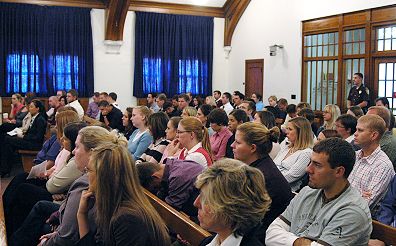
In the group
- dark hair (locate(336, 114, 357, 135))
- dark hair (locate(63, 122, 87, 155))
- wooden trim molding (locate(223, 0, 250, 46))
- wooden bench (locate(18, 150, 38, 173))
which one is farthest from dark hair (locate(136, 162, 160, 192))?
wooden trim molding (locate(223, 0, 250, 46))

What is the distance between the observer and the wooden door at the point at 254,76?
44.4 feet

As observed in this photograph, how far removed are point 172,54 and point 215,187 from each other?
12441 millimetres

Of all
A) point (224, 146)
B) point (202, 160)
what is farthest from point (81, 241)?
point (224, 146)

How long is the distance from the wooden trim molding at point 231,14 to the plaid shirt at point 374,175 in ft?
35.5

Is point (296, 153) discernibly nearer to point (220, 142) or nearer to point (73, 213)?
point (220, 142)

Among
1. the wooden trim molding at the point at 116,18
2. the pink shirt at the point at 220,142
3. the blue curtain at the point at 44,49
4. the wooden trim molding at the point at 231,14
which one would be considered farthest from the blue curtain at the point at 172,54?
the pink shirt at the point at 220,142

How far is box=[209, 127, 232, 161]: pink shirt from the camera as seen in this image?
5.76 m

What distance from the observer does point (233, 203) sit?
194 centimetres

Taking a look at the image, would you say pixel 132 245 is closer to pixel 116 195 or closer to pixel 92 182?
pixel 116 195

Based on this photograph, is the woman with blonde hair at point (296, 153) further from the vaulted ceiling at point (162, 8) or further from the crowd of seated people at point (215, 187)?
the vaulted ceiling at point (162, 8)

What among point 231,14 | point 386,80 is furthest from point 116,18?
point 386,80

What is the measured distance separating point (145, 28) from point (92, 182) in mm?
11672

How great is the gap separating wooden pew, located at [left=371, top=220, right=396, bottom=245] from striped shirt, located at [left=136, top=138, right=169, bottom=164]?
2.37m

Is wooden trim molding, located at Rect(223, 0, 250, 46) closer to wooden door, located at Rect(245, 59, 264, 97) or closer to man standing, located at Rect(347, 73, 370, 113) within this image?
wooden door, located at Rect(245, 59, 264, 97)
